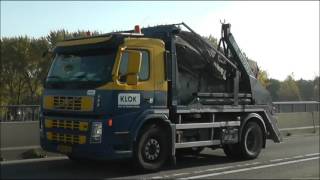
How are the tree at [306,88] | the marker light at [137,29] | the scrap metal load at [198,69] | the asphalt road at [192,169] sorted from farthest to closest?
the tree at [306,88], the scrap metal load at [198,69], the marker light at [137,29], the asphalt road at [192,169]

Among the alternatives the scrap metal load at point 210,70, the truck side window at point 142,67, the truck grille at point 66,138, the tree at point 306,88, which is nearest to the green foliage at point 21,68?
the scrap metal load at point 210,70

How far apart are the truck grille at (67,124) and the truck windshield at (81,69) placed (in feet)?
2.33

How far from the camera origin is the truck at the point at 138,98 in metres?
10.8

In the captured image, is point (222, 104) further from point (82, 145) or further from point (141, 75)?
point (82, 145)

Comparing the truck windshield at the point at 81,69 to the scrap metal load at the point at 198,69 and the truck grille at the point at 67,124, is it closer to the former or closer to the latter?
the truck grille at the point at 67,124

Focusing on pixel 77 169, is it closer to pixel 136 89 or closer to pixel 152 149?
pixel 152 149

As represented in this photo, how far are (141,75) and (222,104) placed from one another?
3.07 meters

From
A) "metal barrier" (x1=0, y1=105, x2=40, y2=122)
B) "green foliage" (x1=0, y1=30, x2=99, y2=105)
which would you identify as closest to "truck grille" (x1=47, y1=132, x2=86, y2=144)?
"metal barrier" (x1=0, y1=105, x2=40, y2=122)

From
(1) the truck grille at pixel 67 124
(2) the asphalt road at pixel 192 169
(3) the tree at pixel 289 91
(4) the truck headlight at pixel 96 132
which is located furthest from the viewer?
(3) the tree at pixel 289 91

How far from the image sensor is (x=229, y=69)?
47.0 feet

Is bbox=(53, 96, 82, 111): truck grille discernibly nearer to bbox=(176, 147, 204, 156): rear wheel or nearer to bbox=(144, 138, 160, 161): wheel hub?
bbox=(144, 138, 160, 161): wheel hub

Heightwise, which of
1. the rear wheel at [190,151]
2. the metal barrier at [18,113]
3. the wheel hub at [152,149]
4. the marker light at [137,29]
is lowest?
the rear wheel at [190,151]

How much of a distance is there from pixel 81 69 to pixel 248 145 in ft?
17.4

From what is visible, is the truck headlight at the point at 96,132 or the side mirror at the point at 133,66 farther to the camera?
the side mirror at the point at 133,66
